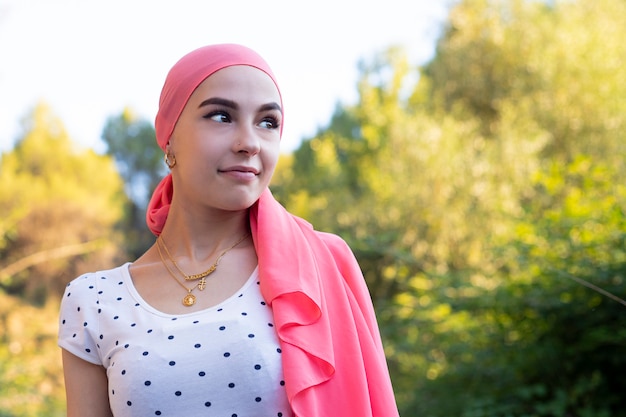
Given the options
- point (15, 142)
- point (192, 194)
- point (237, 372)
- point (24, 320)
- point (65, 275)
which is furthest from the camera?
point (15, 142)

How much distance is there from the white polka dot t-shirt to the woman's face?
0.70 ft

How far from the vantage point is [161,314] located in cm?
147

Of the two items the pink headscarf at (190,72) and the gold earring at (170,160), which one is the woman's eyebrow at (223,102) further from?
the gold earring at (170,160)

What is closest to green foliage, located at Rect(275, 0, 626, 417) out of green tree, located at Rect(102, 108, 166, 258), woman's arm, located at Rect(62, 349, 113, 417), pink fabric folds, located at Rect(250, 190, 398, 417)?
pink fabric folds, located at Rect(250, 190, 398, 417)

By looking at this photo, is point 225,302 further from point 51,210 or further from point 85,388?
point 51,210

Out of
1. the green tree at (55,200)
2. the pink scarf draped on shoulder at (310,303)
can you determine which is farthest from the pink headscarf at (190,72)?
the green tree at (55,200)

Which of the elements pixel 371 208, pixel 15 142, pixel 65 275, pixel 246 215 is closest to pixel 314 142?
pixel 371 208

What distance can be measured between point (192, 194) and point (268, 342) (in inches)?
13.6

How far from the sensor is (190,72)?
149 centimetres

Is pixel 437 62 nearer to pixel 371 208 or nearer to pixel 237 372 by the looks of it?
pixel 371 208

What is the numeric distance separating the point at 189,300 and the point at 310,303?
25 cm

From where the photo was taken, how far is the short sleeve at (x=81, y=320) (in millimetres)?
1500

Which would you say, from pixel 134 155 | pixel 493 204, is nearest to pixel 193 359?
pixel 493 204

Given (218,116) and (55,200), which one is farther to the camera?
(55,200)
